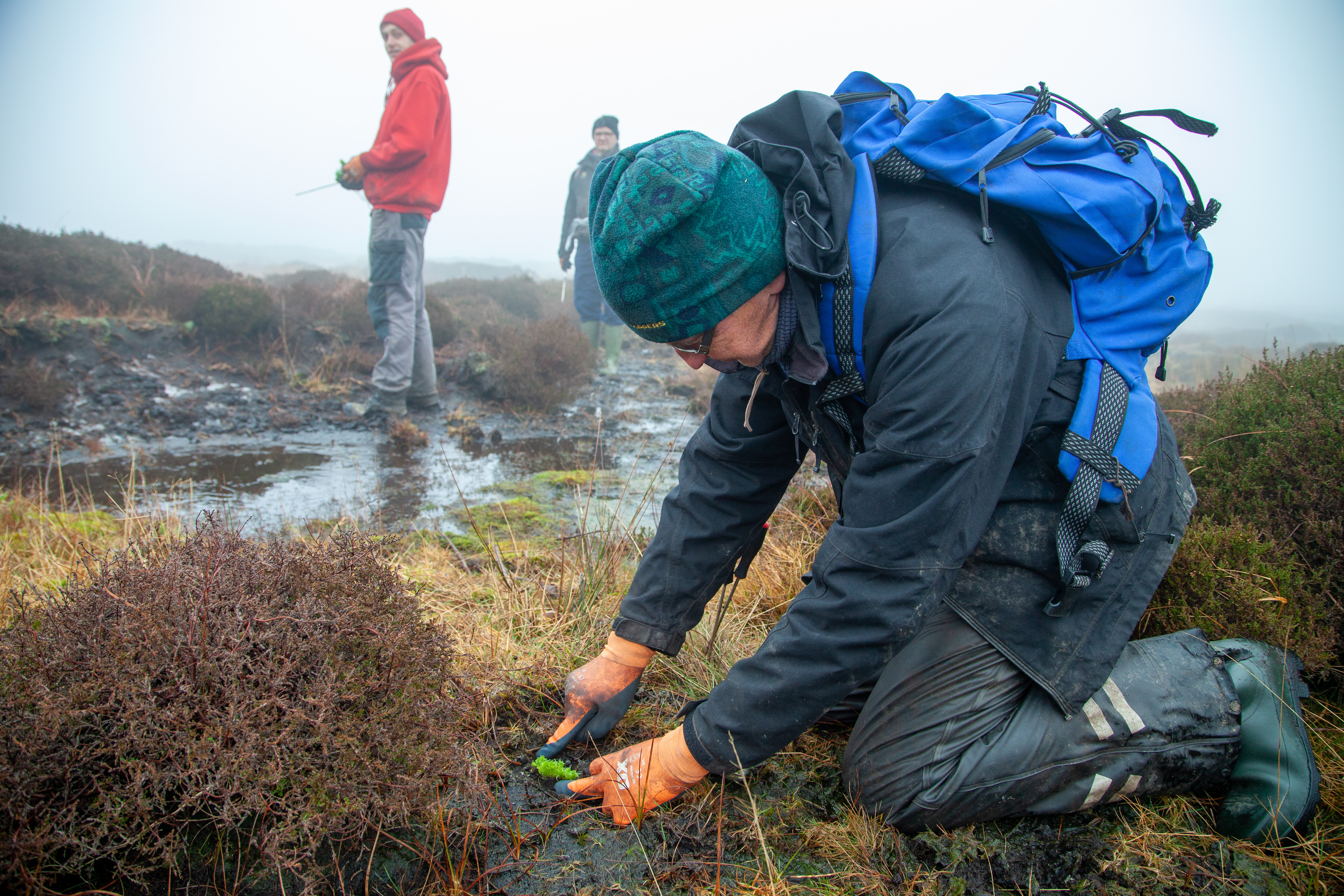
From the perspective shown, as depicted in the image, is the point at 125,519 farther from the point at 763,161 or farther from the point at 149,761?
the point at 763,161

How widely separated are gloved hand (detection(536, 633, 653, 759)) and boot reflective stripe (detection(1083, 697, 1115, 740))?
123 centimetres

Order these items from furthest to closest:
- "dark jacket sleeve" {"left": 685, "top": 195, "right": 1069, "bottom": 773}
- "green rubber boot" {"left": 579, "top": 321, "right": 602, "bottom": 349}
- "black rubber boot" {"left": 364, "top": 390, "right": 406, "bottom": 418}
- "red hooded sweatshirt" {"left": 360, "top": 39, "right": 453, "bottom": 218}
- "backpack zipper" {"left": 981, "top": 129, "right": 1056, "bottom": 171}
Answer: "green rubber boot" {"left": 579, "top": 321, "right": 602, "bottom": 349} < "black rubber boot" {"left": 364, "top": 390, "right": 406, "bottom": 418} < "red hooded sweatshirt" {"left": 360, "top": 39, "right": 453, "bottom": 218} < "backpack zipper" {"left": 981, "top": 129, "right": 1056, "bottom": 171} < "dark jacket sleeve" {"left": 685, "top": 195, "right": 1069, "bottom": 773}

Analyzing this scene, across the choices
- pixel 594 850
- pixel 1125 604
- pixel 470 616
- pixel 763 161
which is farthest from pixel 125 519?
pixel 1125 604

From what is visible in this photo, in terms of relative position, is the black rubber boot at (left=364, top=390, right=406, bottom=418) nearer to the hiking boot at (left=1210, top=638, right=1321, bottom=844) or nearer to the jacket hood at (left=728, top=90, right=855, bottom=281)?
the jacket hood at (left=728, top=90, right=855, bottom=281)

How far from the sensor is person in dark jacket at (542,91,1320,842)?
1.43 metres

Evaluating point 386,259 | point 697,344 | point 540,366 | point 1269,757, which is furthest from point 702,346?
point 540,366

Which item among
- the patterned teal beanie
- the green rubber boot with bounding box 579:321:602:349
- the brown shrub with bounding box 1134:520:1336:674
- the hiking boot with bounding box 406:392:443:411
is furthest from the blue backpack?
the green rubber boot with bounding box 579:321:602:349

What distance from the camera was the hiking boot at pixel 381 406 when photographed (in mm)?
6238

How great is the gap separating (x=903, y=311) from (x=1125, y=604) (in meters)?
1.07

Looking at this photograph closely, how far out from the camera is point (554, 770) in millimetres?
1883

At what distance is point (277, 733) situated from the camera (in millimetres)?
1269

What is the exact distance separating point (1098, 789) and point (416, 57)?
6.62m

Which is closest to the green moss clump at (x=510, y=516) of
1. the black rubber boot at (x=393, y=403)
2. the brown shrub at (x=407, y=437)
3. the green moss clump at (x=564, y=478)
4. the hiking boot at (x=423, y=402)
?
the green moss clump at (x=564, y=478)

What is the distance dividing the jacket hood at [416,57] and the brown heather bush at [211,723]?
553 centimetres
